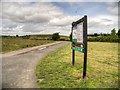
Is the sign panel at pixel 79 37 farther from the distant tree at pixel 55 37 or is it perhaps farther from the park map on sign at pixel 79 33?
the distant tree at pixel 55 37

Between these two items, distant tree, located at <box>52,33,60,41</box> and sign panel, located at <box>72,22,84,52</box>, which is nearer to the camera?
sign panel, located at <box>72,22,84,52</box>

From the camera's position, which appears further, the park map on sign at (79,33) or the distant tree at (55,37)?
the distant tree at (55,37)

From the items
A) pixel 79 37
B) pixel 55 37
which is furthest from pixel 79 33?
pixel 55 37

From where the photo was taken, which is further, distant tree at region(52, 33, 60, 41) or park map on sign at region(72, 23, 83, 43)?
distant tree at region(52, 33, 60, 41)

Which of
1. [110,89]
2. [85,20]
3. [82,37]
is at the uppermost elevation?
[85,20]

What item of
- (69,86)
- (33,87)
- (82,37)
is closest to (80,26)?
(82,37)

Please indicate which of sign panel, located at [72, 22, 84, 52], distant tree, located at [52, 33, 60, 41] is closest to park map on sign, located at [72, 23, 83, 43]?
sign panel, located at [72, 22, 84, 52]

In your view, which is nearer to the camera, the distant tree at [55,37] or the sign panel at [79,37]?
the sign panel at [79,37]

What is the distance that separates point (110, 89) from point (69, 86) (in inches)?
54.6

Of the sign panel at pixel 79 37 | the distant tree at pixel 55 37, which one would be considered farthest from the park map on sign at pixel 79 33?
the distant tree at pixel 55 37

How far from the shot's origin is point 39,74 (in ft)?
26.6

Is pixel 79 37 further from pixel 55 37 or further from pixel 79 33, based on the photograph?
pixel 55 37

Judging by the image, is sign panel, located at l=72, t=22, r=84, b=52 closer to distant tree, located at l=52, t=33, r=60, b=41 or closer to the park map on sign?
the park map on sign

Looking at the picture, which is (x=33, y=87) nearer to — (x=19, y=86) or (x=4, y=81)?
(x=19, y=86)
